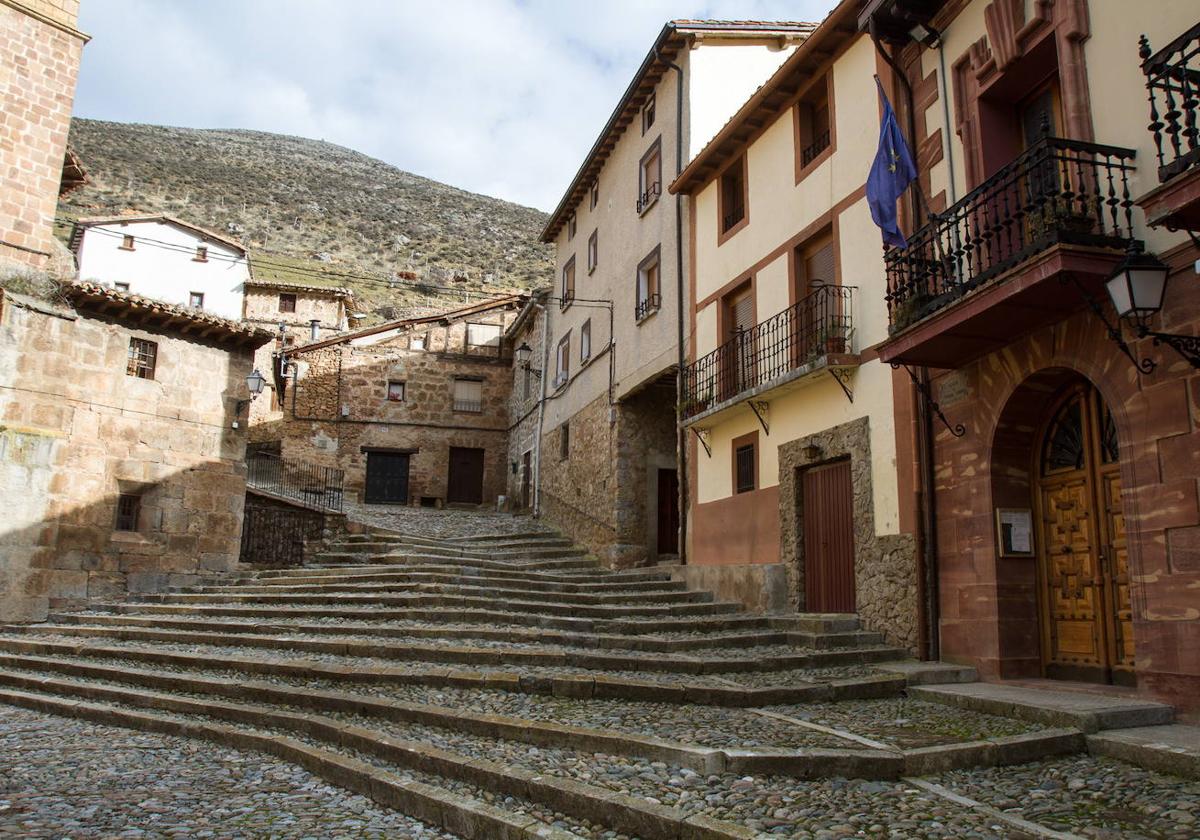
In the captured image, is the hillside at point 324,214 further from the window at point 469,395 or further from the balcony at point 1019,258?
the balcony at point 1019,258

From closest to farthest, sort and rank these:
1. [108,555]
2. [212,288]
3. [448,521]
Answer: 1. [108,555]
2. [448,521]
3. [212,288]

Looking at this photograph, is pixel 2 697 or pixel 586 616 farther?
pixel 586 616

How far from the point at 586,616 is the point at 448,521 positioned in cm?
1190

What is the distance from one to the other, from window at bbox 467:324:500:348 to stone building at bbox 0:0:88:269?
44.8ft

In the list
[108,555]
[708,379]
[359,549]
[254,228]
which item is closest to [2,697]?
[108,555]

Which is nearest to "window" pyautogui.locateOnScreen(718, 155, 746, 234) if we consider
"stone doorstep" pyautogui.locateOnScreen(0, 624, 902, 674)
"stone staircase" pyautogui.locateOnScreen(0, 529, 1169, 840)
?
"stone staircase" pyautogui.locateOnScreen(0, 529, 1169, 840)

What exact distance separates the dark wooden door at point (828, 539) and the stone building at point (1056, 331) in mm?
1667

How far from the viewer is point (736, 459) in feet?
42.5

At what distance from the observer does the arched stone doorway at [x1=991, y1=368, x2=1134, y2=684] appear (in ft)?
24.0

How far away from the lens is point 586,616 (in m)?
11.4

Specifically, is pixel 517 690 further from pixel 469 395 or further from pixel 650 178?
pixel 469 395

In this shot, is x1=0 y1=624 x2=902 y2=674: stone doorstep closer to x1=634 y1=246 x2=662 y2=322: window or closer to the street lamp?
the street lamp

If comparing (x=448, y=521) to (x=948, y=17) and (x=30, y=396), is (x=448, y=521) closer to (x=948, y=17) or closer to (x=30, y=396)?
(x=30, y=396)

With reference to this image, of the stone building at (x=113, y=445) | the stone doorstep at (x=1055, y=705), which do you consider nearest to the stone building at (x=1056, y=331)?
the stone doorstep at (x=1055, y=705)
